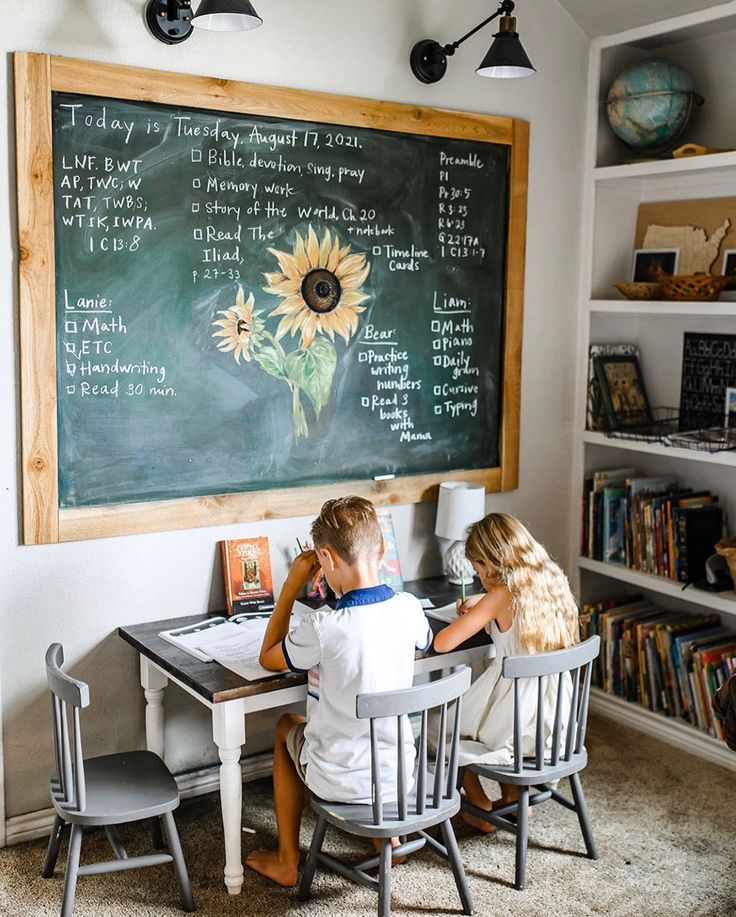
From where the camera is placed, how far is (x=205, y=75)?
9.48ft

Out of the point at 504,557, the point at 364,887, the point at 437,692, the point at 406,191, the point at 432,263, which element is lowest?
the point at 364,887

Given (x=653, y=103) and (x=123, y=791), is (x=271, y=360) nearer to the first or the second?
(x=123, y=791)

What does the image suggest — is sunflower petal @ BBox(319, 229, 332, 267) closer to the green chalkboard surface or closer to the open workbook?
the green chalkboard surface

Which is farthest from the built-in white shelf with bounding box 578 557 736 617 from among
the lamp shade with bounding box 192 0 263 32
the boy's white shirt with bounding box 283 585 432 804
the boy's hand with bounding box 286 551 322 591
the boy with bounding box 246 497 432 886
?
the lamp shade with bounding box 192 0 263 32

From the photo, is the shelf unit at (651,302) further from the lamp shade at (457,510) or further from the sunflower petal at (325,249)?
the sunflower petal at (325,249)

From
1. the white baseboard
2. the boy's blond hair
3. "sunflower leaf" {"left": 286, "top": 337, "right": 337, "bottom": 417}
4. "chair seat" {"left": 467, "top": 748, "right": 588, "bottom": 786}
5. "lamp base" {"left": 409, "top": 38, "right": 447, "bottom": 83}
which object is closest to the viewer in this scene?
the boy's blond hair

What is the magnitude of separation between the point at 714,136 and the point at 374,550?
81.8 inches

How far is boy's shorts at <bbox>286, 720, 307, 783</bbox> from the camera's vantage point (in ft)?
8.47

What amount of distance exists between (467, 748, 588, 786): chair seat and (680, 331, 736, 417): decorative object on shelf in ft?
4.95

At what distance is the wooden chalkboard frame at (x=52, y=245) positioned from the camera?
104 inches

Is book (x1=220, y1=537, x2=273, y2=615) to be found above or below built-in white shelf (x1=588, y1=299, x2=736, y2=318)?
below

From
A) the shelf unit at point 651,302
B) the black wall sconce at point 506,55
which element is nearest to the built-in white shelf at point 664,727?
the shelf unit at point 651,302

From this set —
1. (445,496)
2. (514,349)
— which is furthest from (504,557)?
(514,349)

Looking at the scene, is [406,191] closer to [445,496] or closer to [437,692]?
[445,496]
